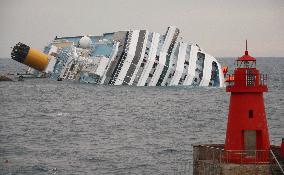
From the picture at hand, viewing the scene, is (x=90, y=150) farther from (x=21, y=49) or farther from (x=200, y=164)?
(x=21, y=49)

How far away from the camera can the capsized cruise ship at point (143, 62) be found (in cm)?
8338

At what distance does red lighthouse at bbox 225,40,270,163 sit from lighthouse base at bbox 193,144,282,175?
352mm

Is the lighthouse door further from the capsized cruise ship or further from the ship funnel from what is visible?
the ship funnel

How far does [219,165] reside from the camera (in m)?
22.9

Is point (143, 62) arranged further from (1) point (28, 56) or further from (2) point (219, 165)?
(2) point (219, 165)

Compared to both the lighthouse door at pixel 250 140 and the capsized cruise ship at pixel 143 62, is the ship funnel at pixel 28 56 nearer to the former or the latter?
the capsized cruise ship at pixel 143 62

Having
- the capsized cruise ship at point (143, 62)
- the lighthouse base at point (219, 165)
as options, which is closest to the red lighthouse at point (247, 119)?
the lighthouse base at point (219, 165)

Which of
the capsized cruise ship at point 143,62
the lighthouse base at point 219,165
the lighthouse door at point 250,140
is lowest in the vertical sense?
the lighthouse base at point 219,165

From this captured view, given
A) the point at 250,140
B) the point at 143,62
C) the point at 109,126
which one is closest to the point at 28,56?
the point at 143,62

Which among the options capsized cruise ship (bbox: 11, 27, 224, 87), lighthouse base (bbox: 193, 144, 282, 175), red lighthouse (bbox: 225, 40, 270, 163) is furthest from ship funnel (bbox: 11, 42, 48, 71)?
red lighthouse (bbox: 225, 40, 270, 163)

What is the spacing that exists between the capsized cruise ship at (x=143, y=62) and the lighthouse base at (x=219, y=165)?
5792cm

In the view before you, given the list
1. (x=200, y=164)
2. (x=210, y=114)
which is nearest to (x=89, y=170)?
(x=200, y=164)

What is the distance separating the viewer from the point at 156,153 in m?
42.4

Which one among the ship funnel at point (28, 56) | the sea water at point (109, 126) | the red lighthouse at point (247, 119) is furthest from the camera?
the ship funnel at point (28, 56)
